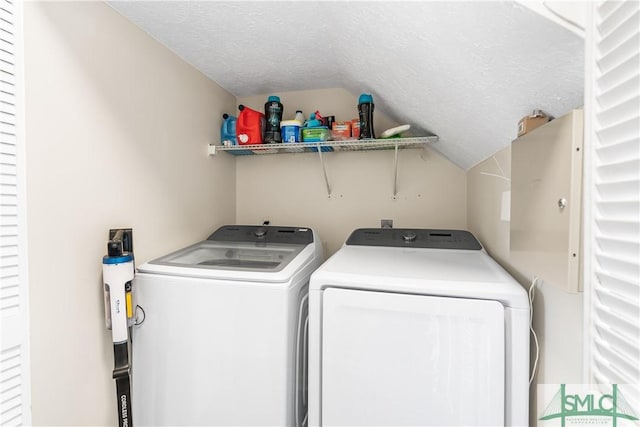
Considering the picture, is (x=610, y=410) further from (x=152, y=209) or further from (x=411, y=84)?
(x=152, y=209)

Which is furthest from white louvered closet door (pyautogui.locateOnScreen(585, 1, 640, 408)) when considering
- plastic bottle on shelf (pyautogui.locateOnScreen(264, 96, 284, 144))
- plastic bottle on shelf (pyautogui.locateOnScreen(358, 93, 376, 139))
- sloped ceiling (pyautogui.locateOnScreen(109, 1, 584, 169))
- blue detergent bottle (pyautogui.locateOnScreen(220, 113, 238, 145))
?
blue detergent bottle (pyautogui.locateOnScreen(220, 113, 238, 145))

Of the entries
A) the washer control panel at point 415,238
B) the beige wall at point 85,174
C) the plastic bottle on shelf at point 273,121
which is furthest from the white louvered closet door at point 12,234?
the washer control panel at point 415,238

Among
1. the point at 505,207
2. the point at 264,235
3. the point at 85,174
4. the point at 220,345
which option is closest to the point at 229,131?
the point at 264,235

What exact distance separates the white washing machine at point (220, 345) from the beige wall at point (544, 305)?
104 centimetres

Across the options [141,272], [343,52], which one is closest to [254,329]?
[141,272]

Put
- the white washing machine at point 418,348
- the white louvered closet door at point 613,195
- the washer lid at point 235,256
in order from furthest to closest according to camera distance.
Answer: the washer lid at point 235,256
the white washing machine at point 418,348
the white louvered closet door at point 613,195

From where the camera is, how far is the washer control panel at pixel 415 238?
201cm

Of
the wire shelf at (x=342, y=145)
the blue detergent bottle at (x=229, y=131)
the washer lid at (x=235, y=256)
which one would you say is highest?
the blue detergent bottle at (x=229, y=131)

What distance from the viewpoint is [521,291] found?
1081mm

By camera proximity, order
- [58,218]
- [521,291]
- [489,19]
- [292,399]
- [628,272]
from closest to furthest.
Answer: [628,272] < [489,19] < [521,291] < [58,218] < [292,399]

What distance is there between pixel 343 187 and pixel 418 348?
1.69 m

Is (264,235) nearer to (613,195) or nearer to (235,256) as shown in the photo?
(235,256)

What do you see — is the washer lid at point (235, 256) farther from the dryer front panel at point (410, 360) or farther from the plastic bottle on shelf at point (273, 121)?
the plastic bottle on shelf at point (273, 121)

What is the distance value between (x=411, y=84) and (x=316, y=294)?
1.25 meters
